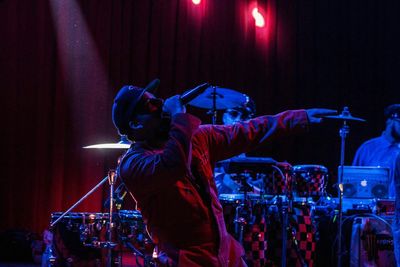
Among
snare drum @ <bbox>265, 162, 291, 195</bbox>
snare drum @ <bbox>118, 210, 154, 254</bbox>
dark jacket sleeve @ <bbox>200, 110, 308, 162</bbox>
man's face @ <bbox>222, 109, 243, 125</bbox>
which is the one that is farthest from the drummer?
dark jacket sleeve @ <bbox>200, 110, 308, 162</bbox>

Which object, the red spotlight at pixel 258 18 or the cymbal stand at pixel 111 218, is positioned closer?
the cymbal stand at pixel 111 218

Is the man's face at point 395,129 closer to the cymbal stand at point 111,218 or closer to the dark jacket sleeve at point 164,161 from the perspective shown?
the cymbal stand at point 111,218

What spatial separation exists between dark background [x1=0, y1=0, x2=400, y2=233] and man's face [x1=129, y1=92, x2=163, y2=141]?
5410 millimetres

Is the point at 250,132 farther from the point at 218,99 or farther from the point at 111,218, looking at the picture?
the point at 218,99

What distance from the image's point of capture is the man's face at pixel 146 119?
2.38 meters

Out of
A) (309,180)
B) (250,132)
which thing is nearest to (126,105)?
(250,132)

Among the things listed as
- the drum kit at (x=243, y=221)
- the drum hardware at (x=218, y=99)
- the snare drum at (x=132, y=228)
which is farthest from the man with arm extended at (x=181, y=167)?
the drum hardware at (x=218, y=99)

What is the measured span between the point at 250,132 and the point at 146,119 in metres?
0.44

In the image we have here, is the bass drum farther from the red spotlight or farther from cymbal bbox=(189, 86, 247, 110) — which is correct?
the red spotlight

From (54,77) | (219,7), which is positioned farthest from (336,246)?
(54,77)

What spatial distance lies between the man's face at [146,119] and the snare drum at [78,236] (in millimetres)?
3212

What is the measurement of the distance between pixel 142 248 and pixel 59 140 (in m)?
2.77

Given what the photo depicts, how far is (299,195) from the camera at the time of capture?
621 centimetres

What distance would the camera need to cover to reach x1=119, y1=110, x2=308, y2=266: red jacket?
2160 millimetres
